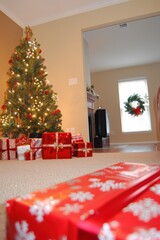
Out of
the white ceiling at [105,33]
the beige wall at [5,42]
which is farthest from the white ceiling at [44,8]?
the beige wall at [5,42]

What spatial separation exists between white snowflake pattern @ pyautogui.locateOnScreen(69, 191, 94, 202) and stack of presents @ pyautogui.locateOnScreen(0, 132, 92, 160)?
2007 mm

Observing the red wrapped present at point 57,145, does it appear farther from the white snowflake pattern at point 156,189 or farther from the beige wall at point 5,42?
the white snowflake pattern at point 156,189

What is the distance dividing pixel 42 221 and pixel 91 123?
4.71 meters

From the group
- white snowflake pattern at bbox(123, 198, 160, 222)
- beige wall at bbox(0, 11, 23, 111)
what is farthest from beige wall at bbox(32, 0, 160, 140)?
white snowflake pattern at bbox(123, 198, 160, 222)

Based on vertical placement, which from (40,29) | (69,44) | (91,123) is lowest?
(91,123)

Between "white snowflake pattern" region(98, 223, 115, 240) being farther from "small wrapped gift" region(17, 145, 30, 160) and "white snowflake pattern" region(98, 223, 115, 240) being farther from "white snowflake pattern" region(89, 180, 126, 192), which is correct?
"small wrapped gift" region(17, 145, 30, 160)

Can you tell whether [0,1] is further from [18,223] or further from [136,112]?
[136,112]

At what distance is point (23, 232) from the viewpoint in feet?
1.16

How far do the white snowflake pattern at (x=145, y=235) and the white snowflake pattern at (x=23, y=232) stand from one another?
6.3 inches

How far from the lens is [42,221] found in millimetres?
341

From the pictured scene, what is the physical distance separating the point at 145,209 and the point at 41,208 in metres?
0.17

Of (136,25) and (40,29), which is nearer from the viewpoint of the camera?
(40,29)

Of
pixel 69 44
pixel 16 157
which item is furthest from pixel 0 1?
pixel 16 157

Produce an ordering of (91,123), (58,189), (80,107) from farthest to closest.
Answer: (91,123) < (80,107) < (58,189)
